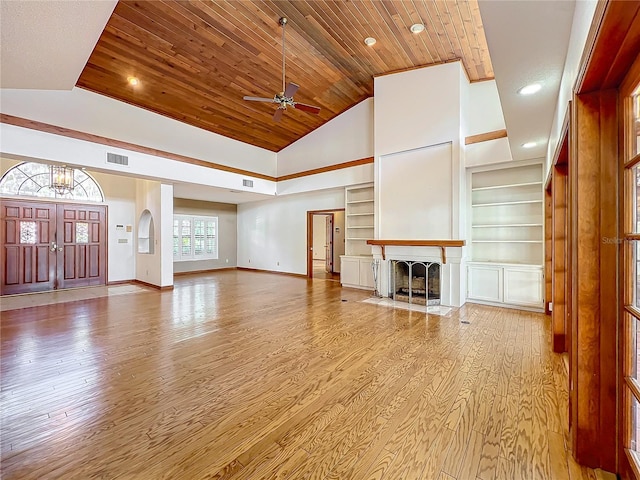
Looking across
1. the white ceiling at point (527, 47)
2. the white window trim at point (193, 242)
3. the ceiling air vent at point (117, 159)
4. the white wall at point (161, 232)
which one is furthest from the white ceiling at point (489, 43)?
the white window trim at point (193, 242)

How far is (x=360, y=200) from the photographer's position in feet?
24.2

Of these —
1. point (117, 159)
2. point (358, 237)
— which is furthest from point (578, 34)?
point (117, 159)

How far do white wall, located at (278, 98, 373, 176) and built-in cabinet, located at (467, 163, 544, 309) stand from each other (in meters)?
2.74

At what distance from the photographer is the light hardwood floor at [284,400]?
65.9 inches

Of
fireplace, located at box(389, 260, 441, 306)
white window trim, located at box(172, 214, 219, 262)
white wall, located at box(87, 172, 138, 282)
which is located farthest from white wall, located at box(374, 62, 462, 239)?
white wall, located at box(87, 172, 138, 282)

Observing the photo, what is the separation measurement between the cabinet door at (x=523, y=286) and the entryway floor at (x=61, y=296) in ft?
25.4

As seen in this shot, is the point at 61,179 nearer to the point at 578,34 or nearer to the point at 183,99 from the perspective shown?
the point at 183,99

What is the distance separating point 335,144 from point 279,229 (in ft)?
11.1

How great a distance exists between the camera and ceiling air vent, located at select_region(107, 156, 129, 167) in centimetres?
553

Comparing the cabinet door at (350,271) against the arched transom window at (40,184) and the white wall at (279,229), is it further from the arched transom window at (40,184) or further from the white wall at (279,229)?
the arched transom window at (40,184)

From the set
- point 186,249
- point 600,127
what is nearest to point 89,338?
point 600,127

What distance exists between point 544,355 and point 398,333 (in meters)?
1.55

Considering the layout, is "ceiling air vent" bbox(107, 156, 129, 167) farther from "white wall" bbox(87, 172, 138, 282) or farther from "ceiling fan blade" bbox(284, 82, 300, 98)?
"ceiling fan blade" bbox(284, 82, 300, 98)

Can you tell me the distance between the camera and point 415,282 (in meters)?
6.09
